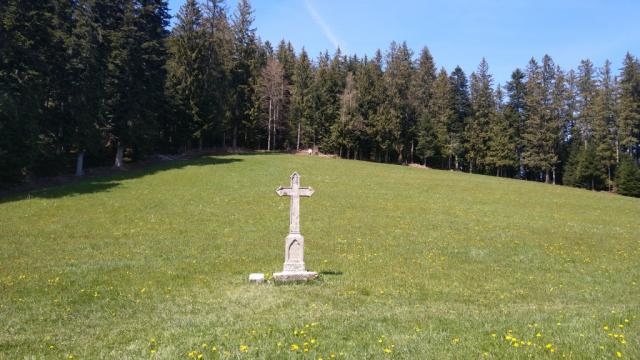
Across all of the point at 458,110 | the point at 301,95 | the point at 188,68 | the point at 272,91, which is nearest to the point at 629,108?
the point at 458,110

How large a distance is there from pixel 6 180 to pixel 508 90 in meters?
74.7

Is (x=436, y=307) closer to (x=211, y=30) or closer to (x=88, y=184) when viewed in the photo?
(x=88, y=184)

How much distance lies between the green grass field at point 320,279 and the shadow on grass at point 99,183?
0.43 metres

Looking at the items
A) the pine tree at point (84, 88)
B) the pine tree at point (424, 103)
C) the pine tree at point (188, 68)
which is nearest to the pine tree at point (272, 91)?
the pine tree at point (188, 68)

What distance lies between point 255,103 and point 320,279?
57.3 metres

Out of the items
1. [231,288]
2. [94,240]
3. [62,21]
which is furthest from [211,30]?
[231,288]

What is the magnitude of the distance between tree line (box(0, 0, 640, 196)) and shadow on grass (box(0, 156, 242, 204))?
2523mm

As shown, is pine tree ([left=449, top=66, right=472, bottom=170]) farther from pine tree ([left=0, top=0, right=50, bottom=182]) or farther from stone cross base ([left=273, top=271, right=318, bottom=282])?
stone cross base ([left=273, top=271, right=318, bottom=282])

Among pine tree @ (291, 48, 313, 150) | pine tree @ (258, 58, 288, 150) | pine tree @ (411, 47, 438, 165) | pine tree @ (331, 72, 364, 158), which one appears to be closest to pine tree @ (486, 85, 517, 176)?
pine tree @ (411, 47, 438, 165)

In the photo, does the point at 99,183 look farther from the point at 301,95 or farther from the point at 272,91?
the point at 301,95

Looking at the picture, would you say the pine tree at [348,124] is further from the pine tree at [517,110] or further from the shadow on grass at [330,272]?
the shadow on grass at [330,272]

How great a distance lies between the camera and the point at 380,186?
3728 cm

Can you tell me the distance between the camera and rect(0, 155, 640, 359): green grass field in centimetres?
712

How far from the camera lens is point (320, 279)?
1276 cm
